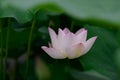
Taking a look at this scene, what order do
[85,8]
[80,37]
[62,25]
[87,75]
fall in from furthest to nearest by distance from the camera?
[62,25] → [87,75] → [80,37] → [85,8]

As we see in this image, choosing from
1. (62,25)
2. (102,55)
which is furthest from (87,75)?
(62,25)

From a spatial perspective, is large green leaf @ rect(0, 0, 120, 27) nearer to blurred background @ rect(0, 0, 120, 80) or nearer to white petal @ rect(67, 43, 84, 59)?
blurred background @ rect(0, 0, 120, 80)

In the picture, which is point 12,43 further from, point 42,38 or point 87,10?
point 87,10

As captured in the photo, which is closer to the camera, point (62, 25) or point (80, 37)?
point (80, 37)

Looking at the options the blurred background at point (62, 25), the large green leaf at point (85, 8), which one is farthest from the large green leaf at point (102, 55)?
the large green leaf at point (85, 8)

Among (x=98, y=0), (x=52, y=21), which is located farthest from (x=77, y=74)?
(x=98, y=0)

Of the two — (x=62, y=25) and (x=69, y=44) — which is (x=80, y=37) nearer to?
(x=69, y=44)

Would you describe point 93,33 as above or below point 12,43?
above
